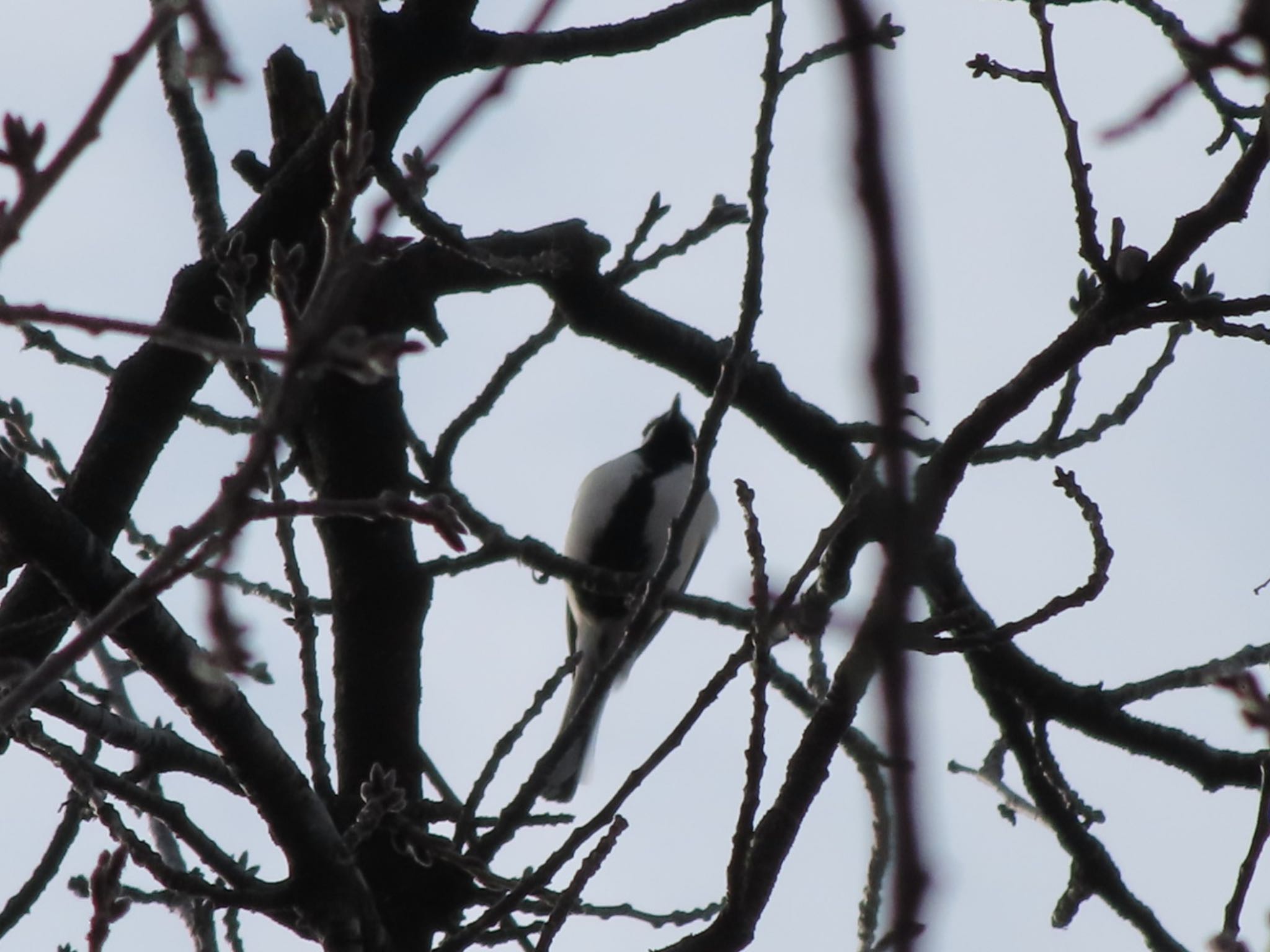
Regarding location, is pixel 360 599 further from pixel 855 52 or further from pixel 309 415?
pixel 855 52

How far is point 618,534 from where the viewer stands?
5395mm

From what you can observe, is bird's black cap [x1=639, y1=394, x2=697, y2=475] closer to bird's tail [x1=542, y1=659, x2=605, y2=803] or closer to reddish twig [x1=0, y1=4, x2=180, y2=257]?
bird's tail [x1=542, y1=659, x2=605, y2=803]

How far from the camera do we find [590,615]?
5316 millimetres

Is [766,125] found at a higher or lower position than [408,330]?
lower

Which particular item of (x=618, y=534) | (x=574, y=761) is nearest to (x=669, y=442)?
(x=618, y=534)

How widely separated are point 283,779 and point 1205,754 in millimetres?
1576

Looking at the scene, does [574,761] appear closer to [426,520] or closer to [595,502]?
[595,502]

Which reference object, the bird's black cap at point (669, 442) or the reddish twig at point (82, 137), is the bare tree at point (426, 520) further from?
the bird's black cap at point (669, 442)

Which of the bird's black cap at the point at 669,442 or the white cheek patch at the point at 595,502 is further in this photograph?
the bird's black cap at the point at 669,442

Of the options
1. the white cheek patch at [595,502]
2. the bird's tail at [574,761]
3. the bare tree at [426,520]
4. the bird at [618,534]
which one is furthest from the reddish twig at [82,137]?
the white cheek patch at [595,502]

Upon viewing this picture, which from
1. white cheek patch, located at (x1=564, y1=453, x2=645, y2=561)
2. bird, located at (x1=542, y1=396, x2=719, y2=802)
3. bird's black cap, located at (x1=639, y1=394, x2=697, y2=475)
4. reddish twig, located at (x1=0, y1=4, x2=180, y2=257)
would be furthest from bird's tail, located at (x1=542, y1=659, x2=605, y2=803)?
reddish twig, located at (x1=0, y1=4, x2=180, y2=257)

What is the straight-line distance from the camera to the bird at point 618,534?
17.2ft

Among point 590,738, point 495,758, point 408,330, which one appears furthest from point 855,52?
point 590,738

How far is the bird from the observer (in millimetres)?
5254
